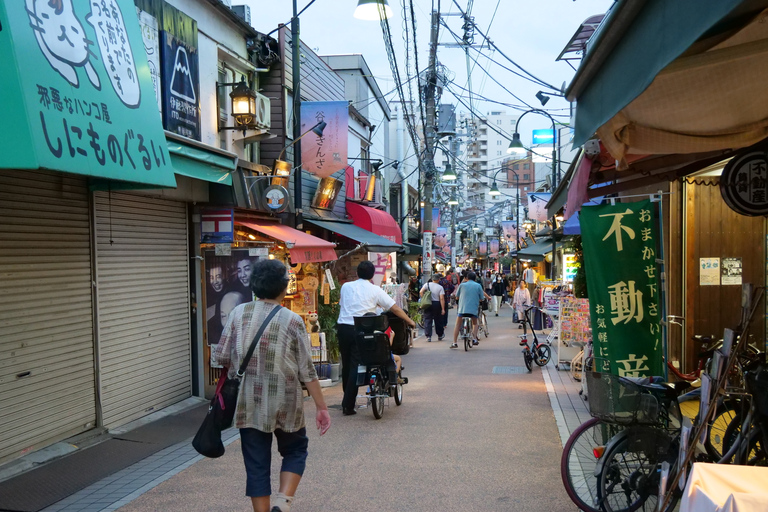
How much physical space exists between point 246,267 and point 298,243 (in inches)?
67.6

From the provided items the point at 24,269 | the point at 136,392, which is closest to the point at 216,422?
the point at 24,269

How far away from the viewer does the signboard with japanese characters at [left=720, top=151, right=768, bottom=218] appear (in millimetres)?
5418

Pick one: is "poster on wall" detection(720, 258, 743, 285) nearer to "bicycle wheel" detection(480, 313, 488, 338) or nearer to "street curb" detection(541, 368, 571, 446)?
"street curb" detection(541, 368, 571, 446)

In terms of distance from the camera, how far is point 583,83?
4.09 m

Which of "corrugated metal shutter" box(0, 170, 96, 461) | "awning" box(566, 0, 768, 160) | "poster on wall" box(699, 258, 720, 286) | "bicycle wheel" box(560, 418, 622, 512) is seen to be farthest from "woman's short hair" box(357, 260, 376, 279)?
"awning" box(566, 0, 768, 160)

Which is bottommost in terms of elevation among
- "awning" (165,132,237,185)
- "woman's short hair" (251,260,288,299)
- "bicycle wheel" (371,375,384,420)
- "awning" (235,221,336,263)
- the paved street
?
the paved street

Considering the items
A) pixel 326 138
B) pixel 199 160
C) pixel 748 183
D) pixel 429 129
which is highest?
pixel 429 129

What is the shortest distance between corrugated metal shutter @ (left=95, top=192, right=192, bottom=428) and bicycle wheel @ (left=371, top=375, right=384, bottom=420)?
3.11m

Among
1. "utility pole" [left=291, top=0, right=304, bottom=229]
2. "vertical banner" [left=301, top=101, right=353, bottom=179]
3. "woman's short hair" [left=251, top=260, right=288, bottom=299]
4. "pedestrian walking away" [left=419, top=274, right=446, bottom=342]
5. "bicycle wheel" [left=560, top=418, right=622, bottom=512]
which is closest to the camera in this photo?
"woman's short hair" [left=251, top=260, right=288, bottom=299]

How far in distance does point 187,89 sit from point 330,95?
902 cm

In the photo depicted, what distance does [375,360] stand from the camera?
30.3 ft

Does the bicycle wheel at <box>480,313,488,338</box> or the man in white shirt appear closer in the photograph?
the man in white shirt

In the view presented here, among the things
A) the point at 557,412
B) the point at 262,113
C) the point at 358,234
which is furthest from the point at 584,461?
the point at 358,234

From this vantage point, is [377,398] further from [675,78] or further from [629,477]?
[675,78]
